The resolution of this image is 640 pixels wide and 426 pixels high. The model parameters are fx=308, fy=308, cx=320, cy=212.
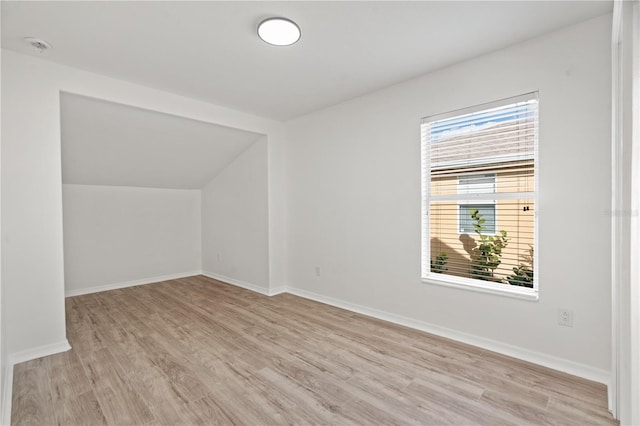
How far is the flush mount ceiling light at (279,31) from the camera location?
2170 millimetres

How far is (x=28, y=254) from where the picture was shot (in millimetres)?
2590

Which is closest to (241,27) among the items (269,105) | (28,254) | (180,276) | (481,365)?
(269,105)

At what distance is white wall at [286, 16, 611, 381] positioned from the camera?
2.21 m

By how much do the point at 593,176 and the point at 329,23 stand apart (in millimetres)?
2186

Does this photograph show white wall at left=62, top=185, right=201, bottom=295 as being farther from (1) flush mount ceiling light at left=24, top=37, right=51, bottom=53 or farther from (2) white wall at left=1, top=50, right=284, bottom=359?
(1) flush mount ceiling light at left=24, top=37, right=51, bottom=53

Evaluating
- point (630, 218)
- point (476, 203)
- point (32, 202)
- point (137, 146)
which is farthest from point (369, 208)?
point (32, 202)

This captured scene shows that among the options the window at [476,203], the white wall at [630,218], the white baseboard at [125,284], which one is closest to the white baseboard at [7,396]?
the white baseboard at [125,284]

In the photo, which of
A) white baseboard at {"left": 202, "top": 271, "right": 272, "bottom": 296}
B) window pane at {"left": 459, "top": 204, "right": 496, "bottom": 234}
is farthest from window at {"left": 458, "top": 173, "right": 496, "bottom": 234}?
white baseboard at {"left": 202, "top": 271, "right": 272, "bottom": 296}

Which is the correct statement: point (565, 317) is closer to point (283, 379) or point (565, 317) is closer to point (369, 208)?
point (369, 208)

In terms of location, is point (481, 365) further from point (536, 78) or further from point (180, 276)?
point (180, 276)

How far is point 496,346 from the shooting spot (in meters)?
2.63

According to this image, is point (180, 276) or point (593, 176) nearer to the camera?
point (593, 176)

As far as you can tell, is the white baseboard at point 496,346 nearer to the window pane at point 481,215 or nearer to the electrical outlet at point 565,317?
the electrical outlet at point 565,317

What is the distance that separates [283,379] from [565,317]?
2.16 meters
